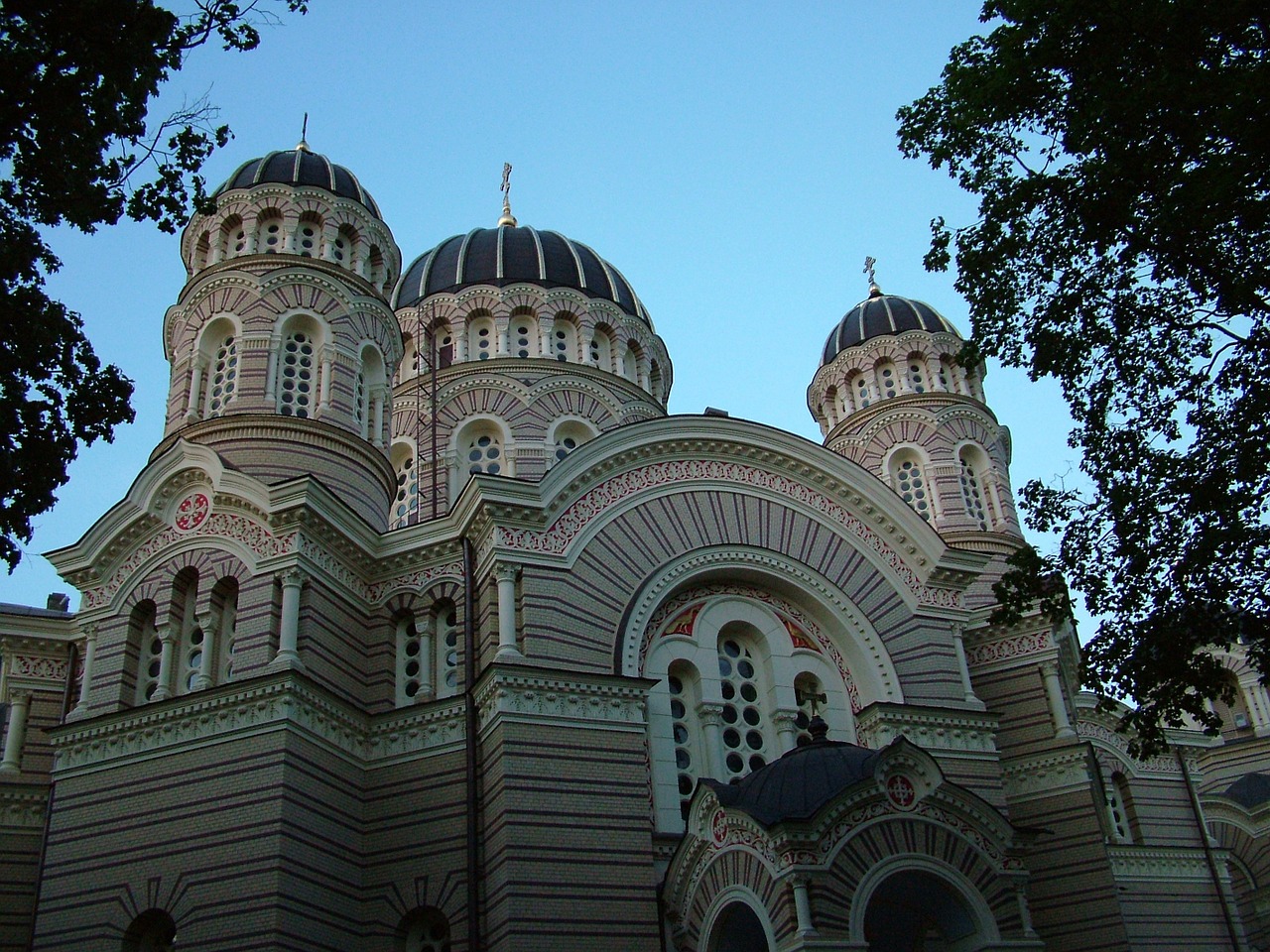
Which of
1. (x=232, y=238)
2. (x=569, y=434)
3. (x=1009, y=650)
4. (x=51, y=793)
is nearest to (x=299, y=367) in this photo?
(x=232, y=238)

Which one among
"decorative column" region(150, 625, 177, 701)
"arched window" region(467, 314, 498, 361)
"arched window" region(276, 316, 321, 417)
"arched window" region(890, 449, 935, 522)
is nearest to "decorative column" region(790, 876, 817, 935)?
"decorative column" region(150, 625, 177, 701)

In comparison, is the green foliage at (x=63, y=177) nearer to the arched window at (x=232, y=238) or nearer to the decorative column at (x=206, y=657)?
the decorative column at (x=206, y=657)

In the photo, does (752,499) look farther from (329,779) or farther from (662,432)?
(329,779)

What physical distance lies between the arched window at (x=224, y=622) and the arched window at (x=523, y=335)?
36.1ft

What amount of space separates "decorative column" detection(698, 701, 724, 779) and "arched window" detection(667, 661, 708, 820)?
0.08 m

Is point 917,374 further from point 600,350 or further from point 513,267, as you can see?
point 513,267

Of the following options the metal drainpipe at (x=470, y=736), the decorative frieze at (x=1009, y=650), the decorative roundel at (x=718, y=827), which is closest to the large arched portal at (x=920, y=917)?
the decorative roundel at (x=718, y=827)

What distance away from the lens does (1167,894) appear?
23109mm

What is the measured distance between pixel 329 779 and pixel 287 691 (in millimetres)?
1370

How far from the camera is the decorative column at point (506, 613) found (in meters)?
15.8

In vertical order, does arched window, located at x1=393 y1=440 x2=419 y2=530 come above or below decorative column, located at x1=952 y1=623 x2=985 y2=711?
above

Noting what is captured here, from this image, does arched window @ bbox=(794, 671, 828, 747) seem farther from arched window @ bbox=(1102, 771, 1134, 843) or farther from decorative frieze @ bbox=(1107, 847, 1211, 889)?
arched window @ bbox=(1102, 771, 1134, 843)

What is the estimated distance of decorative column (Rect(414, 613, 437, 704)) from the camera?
16.9 m

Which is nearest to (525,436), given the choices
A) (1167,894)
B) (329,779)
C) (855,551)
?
(855,551)
